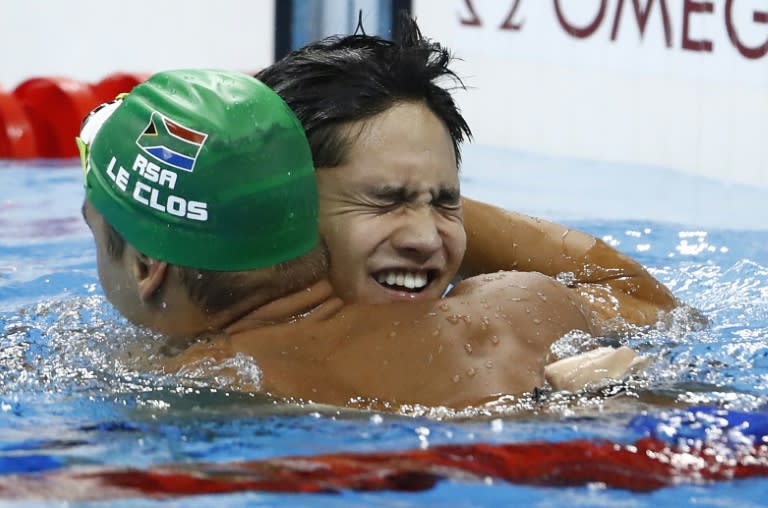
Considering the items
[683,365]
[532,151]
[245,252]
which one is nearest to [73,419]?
[245,252]

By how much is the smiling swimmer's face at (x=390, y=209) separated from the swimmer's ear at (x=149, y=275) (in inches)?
13.0

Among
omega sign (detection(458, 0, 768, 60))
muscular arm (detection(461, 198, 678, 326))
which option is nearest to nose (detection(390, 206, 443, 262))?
muscular arm (detection(461, 198, 678, 326))

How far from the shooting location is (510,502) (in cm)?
210

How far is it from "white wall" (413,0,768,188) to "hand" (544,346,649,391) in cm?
399

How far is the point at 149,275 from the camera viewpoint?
253cm

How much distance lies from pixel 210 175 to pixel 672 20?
14.6 ft

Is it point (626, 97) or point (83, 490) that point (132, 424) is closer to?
point (83, 490)

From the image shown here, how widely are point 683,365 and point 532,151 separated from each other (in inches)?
182

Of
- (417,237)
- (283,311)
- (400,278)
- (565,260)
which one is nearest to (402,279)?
(400,278)

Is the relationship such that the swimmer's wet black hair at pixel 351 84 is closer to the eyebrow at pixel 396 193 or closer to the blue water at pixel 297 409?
the eyebrow at pixel 396 193

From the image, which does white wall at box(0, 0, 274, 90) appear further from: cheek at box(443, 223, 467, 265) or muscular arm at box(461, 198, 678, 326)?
cheek at box(443, 223, 467, 265)

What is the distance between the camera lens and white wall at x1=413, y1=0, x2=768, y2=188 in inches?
243

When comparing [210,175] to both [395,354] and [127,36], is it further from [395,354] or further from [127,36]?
[127,36]

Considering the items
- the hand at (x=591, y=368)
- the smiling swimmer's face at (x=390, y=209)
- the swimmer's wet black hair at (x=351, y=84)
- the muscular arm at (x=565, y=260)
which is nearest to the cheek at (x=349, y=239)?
the smiling swimmer's face at (x=390, y=209)
